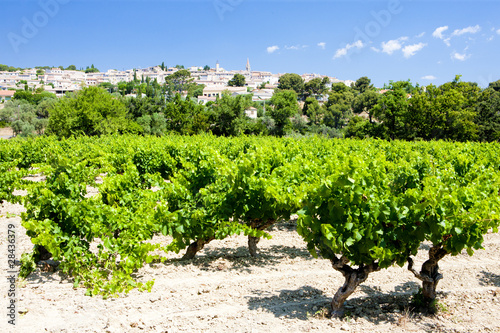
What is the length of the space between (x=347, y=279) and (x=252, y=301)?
139 cm

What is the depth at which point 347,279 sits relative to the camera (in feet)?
15.3

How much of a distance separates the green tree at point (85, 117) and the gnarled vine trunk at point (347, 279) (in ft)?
99.9

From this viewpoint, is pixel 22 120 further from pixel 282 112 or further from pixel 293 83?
pixel 293 83

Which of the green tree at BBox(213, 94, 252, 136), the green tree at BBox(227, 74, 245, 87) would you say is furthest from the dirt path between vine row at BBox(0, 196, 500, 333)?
the green tree at BBox(227, 74, 245, 87)

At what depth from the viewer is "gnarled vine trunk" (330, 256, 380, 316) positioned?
4.53 metres

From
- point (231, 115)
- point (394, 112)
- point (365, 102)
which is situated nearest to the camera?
point (394, 112)

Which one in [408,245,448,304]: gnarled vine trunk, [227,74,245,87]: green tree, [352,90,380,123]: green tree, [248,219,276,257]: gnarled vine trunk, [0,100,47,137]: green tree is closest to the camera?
[408,245,448,304]: gnarled vine trunk

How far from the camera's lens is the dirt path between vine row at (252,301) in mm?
4383

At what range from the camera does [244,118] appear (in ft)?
148

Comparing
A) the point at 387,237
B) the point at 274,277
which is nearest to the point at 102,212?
the point at 274,277

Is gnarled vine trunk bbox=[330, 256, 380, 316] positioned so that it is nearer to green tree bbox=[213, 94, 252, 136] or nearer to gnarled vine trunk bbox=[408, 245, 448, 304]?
gnarled vine trunk bbox=[408, 245, 448, 304]

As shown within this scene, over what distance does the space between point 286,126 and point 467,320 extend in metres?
46.9

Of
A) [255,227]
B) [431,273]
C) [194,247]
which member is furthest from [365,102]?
[431,273]

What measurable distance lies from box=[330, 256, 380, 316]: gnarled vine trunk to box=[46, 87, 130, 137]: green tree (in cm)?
3045
